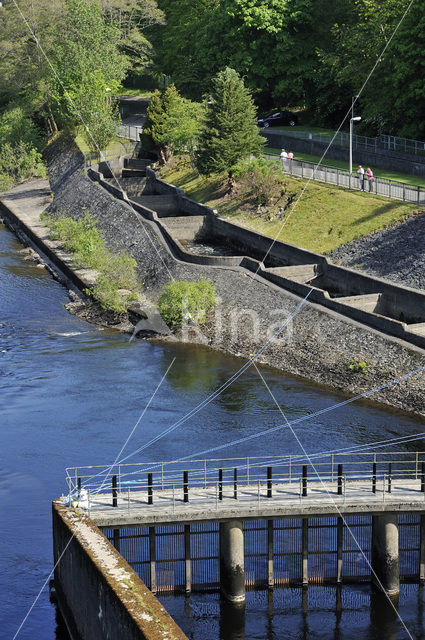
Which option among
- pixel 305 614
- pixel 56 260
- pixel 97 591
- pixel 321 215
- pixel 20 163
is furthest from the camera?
pixel 20 163

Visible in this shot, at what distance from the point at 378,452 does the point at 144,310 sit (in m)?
23.5

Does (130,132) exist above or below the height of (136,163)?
above

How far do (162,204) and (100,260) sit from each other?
47.1ft

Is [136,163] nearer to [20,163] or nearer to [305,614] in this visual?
[20,163]

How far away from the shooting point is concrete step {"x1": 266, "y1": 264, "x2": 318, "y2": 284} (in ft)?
210

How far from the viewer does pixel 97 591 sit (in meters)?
29.0

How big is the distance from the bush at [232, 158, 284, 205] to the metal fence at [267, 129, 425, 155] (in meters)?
5.63

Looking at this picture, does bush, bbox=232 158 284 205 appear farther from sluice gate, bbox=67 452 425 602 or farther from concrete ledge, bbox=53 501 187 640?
concrete ledge, bbox=53 501 187 640

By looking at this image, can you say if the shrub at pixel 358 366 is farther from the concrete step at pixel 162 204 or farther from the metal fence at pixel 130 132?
the metal fence at pixel 130 132

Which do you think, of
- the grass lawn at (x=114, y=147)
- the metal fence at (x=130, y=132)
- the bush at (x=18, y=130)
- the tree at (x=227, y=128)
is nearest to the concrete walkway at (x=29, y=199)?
the grass lawn at (x=114, y=147)

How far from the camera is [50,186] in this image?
103250 millimetres

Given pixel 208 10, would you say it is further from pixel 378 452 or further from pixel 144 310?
pixel 378 452

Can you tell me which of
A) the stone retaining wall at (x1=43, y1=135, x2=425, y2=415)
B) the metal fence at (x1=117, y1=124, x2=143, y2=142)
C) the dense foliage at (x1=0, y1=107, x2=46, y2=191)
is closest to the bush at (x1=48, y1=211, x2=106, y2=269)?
the stone retaining wall at (x1=43, y1=135, x2=425, y2=415)

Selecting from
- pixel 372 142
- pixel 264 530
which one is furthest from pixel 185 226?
pixel 264 530
